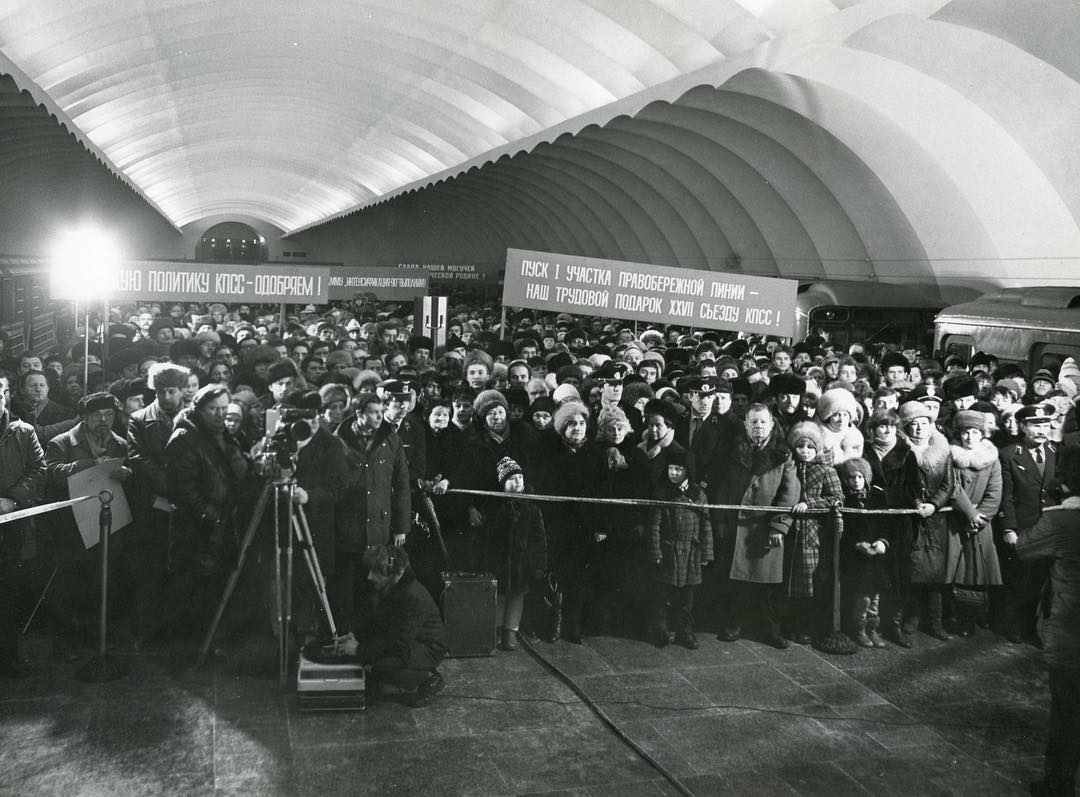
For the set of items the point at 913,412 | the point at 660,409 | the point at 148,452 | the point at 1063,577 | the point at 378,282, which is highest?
the point at 378,282

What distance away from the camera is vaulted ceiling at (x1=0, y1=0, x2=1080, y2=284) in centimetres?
1770

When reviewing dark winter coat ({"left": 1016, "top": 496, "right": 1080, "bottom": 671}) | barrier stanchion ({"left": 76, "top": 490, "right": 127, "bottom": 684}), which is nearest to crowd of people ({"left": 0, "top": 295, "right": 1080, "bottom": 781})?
barrier stanchion ({"left": 76, "top": 490, "right": 127, "bottom": 684})

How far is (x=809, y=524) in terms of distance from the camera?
28.3 ft

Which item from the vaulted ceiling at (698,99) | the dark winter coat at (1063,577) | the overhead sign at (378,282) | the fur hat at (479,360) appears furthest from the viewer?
the overhead sign at (378,282)

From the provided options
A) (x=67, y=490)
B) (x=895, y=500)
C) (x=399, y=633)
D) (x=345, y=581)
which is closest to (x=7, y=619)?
(x=67, y=490)

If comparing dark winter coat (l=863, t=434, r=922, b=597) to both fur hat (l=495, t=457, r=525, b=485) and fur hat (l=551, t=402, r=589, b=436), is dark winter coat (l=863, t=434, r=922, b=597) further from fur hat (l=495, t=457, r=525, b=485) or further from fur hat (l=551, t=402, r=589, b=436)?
fur hat (l=495, t=457, r=525, b=485)

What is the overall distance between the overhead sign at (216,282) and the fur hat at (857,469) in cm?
782

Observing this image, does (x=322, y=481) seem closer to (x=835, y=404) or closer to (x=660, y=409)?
(x=660, y=409)

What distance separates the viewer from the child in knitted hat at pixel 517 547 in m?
8.26

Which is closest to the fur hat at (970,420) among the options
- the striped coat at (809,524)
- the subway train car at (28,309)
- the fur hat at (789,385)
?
the striped coat at (809,524)

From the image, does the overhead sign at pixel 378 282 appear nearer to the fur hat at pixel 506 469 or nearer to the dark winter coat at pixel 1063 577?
the fur hat at pixel 506 469

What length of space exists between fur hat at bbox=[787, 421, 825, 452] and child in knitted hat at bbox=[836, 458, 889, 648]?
11.7 inches

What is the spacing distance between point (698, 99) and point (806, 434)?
15305 mm

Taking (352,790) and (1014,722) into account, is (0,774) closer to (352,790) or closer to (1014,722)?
(352,790)
